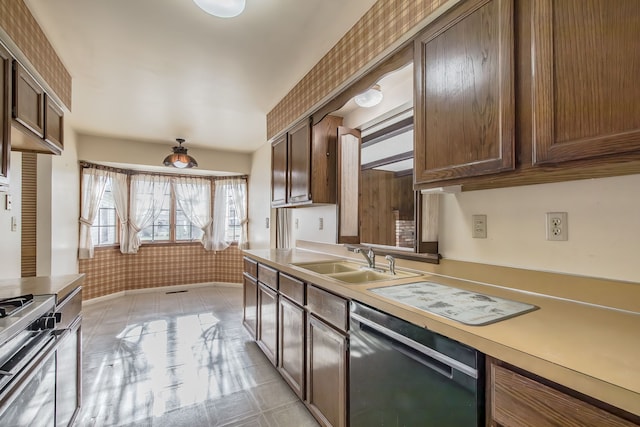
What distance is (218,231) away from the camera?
5328 millimetres

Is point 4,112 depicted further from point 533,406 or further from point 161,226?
point 161,226

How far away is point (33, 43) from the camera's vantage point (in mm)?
1731

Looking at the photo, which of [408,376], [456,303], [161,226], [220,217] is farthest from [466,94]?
[161,226]

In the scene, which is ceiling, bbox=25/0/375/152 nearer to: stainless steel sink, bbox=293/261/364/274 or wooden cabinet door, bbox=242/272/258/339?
stainless steel sink, bbox=293/261/364/274

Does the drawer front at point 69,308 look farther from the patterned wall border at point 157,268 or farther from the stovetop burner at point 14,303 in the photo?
the patterned wall border at point 157,268

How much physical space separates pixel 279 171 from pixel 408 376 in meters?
2.42

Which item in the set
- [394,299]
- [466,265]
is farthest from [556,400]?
[466,265]

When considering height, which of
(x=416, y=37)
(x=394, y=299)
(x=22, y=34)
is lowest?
(x=394, y=299)

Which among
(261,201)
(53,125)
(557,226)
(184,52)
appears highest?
(184,52)

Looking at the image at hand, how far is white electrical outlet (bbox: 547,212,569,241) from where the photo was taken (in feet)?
3.92

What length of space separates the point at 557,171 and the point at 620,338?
0.52m

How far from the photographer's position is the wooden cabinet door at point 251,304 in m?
2.85

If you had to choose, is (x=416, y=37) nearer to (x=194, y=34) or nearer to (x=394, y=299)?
(x=394, y=299)

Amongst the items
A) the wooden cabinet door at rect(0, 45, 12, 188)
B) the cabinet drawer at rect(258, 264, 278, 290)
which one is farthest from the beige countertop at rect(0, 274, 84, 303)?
the cabinet drawer at rect(258, 264, 278, 290)
